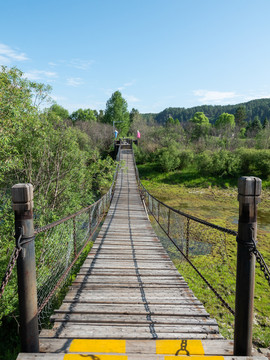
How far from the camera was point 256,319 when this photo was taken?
523 cm

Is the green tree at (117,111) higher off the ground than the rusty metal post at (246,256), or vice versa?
the green tree at (117,111)

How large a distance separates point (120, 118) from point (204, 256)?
3942 centimetres

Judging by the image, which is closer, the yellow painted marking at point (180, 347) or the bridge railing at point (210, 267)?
the yellow painted marking at point (180, 347)

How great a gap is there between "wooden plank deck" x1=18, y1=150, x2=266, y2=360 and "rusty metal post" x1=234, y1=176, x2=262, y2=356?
42 cm

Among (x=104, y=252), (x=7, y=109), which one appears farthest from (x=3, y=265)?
(x=7, y=109)

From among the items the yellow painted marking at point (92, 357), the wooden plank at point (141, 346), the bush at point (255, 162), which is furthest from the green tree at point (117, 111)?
the yellow painted marking at point (92, 357)

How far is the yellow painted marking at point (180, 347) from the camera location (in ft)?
5.70

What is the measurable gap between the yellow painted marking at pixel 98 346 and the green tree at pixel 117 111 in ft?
144

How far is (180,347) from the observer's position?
177cm

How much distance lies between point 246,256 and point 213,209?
1542 centimetres

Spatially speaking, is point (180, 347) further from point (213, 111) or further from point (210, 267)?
point (213, 111)

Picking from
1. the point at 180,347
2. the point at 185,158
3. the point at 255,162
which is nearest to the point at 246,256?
the point at 180,347

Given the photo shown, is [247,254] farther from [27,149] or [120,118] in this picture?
[120,118]

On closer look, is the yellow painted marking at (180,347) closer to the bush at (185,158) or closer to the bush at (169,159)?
the bush at (169,159)
